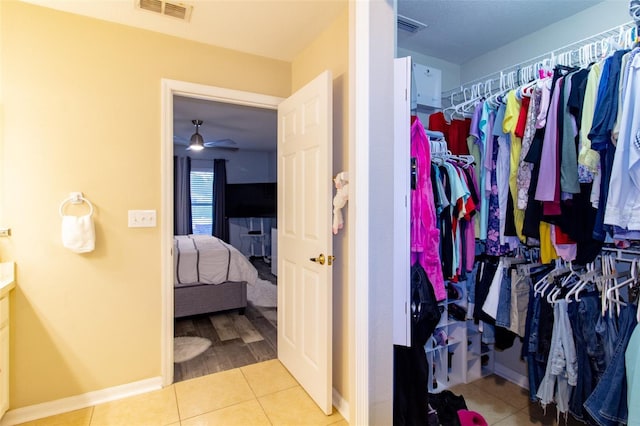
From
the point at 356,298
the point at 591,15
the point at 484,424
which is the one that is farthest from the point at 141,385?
the point at 591,15

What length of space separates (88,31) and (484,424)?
328 cm

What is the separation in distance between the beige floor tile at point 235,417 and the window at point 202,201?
538 centimetres

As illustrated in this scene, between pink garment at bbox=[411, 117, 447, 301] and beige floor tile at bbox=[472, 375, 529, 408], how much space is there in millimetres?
1068

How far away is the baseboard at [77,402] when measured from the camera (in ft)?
6.36

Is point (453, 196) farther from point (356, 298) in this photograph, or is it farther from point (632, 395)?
point (632, 395)

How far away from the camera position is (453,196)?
203 cm

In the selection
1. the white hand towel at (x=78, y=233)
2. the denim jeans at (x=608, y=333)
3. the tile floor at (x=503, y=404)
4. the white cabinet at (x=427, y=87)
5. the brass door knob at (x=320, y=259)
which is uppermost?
the white cabinet at (x=427, y=87)

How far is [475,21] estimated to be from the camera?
226 cm

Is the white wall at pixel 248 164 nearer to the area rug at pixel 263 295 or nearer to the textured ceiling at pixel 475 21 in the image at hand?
the area rug at pixel 263 295

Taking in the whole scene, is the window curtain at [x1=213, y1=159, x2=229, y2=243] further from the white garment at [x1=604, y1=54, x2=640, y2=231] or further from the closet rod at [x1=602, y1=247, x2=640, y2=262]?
the white garment at [x1=604, y1=54, x2=640, y2=231]

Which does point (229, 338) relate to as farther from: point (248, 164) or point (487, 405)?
point (248, 164)

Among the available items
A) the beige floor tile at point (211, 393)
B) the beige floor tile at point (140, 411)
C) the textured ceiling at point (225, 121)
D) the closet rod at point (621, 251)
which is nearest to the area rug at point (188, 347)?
the beige floor tile at point (211, 393)

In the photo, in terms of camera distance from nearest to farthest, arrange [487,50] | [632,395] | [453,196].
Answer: [632,395]
[453,196]
[487,50]

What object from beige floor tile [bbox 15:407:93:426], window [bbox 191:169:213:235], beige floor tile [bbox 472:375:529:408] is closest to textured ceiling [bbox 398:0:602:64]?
beige floor tile [bbox 472:375:529:408]
